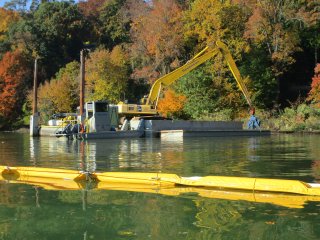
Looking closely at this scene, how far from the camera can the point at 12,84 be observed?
209ft

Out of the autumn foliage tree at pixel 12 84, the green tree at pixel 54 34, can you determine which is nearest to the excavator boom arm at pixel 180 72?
the autumn foliage tree at pixel 12 84

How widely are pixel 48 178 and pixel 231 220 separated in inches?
243

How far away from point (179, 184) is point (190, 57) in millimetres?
44362

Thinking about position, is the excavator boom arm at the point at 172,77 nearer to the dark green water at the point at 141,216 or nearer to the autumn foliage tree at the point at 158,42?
the autumn foliage tree at the point at 158,42

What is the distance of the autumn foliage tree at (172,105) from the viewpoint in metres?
48.1

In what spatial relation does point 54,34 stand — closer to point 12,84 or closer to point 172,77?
point 12,84

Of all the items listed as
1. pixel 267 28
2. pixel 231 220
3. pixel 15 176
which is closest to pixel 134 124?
pixel 267 28

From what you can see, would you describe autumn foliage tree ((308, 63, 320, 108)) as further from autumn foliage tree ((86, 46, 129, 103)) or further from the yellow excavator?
autumn foliage tree ((86, 46, 129, 103))

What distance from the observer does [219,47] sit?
39094 mm

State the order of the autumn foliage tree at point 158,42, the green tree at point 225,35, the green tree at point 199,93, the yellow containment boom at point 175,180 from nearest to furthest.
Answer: the yellow containment boom at point 175,180
the green tree at point 199,93
the green tree at point 225,35
the autumn foliage tree at point 158,42

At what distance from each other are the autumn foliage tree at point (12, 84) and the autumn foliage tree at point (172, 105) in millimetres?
24508

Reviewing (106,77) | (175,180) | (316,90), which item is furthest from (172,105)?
(175,180)

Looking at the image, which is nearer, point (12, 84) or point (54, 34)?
point (12, 84)

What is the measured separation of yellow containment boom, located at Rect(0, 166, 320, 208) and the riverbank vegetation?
108 feet
